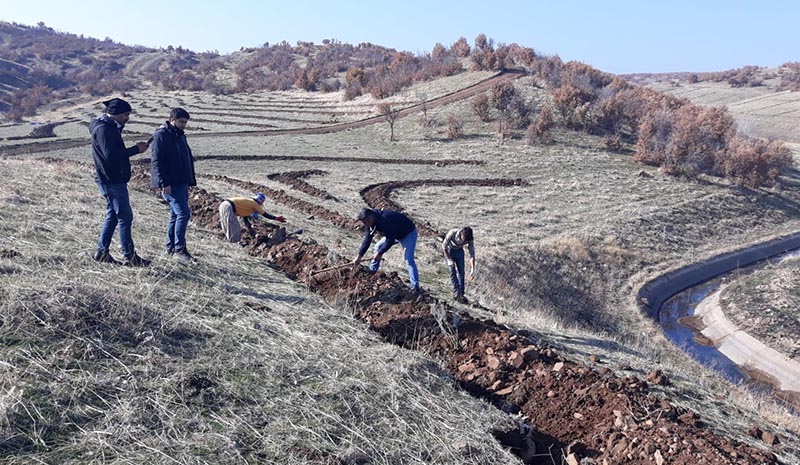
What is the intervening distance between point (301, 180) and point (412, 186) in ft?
15.1

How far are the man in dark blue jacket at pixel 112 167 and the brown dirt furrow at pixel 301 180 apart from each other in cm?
1269

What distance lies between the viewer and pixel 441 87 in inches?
1880

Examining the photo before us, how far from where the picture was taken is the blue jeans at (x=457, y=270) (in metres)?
9.38

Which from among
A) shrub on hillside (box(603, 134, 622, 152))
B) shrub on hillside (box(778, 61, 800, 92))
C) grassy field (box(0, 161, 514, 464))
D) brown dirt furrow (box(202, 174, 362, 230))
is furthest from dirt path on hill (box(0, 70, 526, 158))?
shrub on hillside (box(778, 61, 800, 92))

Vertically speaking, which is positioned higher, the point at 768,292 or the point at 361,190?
the point at 361,190

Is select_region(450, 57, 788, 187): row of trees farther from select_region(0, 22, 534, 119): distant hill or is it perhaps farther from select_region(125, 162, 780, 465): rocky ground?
select_region(125, 162, 780, 465): rocky ground

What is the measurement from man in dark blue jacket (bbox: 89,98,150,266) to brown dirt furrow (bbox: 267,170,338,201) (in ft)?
41.6

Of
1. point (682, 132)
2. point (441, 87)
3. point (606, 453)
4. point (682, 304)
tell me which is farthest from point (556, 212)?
point (441, 87)

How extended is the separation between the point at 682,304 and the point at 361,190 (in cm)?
1153

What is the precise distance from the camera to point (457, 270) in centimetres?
962

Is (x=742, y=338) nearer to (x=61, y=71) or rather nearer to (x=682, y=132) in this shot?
(x=682, y=132)

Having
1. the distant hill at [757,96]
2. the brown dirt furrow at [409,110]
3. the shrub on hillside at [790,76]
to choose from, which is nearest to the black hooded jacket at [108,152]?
the brown dirt furrow at [409,110]

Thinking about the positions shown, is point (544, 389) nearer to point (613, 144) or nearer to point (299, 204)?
point (299, 204)

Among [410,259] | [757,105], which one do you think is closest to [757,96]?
[757,105]
